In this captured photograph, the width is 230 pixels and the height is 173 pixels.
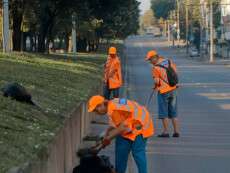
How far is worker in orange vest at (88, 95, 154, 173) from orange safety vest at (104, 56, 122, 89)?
Result: 11.0 m

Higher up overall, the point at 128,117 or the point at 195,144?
the point at 128,117

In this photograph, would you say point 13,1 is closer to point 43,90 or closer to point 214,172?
point 43,90

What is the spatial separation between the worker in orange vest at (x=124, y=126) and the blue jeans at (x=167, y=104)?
6223 millimetres

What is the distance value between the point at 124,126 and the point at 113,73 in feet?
38.5

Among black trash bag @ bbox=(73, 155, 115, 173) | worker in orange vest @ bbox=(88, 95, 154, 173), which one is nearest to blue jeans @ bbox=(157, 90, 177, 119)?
worker in orange vest @ bbox=(88, 95, 154, 173)

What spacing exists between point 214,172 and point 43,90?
4.92m

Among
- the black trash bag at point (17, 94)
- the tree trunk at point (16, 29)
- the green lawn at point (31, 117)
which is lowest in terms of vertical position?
the green lawn at point (31, 117)

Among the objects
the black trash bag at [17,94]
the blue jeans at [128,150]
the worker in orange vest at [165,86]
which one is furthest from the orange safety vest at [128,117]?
the worker in orange vest at [165,86]

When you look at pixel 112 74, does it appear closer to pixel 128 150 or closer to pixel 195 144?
pixel 195 144

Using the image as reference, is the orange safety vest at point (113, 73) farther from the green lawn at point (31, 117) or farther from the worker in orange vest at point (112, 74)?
the green lawn at point (31, 117)

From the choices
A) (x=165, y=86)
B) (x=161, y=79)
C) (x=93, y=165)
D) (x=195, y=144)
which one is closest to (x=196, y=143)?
(x=195, y=144)

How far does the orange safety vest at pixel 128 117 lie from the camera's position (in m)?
9.10

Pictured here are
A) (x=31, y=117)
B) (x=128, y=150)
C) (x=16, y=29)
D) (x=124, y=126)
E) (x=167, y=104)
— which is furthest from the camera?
(x=16, y=29)

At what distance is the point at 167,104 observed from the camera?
1617 centimetres
